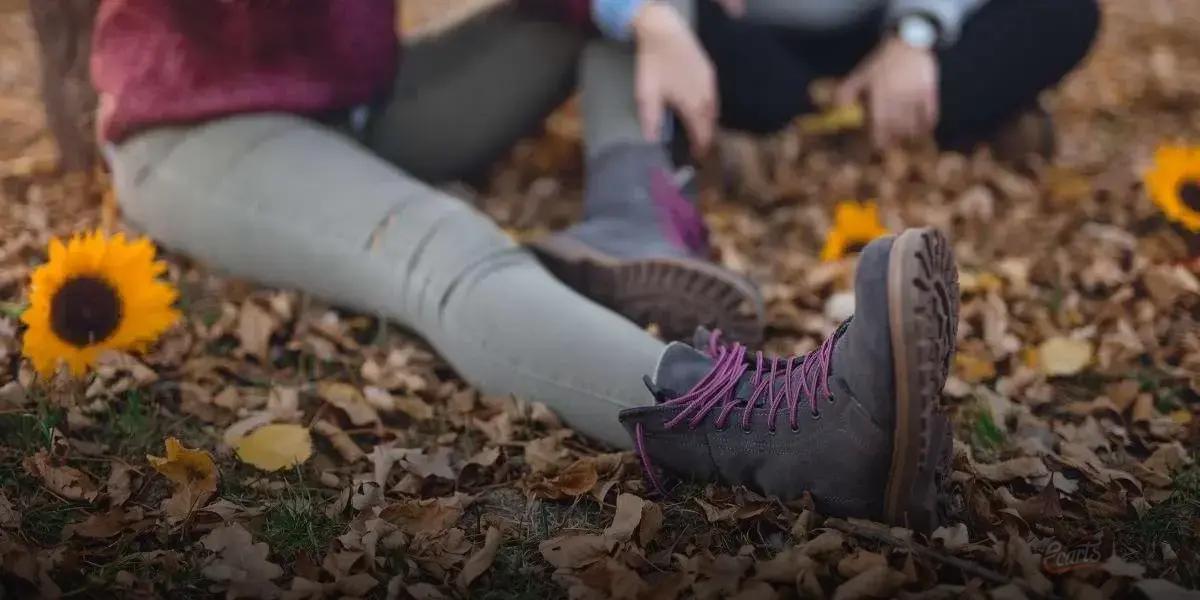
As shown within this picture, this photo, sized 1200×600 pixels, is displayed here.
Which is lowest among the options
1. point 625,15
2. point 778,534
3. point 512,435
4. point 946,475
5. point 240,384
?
point 240,384

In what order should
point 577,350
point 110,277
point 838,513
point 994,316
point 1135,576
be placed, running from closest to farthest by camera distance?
point 1135,576, point 838,513, point 577,350, point 110,277, point 994,316

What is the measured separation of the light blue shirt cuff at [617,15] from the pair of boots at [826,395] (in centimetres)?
62

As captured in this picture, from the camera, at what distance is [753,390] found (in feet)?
4.84

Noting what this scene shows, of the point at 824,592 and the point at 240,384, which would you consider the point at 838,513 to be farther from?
the point at 240,384

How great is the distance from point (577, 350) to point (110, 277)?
31.3 inches

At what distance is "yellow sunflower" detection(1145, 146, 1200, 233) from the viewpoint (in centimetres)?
223

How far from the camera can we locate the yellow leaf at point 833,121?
3285 mm

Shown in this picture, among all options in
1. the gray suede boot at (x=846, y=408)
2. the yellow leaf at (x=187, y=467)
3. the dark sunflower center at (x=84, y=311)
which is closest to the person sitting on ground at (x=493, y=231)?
the gray suede boot at (x=846, y=408)

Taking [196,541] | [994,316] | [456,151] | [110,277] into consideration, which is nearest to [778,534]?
[196,541]

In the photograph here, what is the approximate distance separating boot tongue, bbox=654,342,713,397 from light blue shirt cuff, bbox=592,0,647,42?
92 cm

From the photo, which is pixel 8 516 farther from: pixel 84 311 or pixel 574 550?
Result: pixel 574 550

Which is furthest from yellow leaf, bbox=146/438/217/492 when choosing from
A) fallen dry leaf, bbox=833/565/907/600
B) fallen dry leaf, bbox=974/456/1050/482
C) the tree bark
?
the tree bark

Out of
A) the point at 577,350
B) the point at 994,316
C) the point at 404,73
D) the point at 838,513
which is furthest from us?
the point at 404,73

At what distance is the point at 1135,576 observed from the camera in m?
1.26
